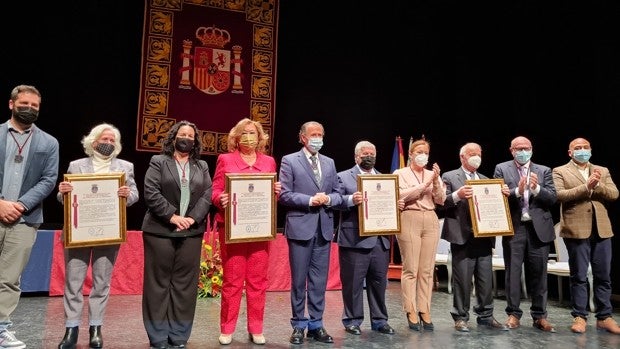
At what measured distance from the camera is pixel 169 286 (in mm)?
3287

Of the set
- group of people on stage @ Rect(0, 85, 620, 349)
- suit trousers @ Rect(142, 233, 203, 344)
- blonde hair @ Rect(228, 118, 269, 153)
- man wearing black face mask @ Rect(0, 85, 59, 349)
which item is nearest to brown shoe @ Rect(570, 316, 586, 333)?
group of people on stage @ Rect(0, 85, 620, 349)

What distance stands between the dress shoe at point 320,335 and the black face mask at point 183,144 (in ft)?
5.11

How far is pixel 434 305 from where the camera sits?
5570mm

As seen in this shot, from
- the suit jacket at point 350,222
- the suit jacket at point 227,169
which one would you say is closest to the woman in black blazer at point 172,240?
the suit jacket at point 227,169

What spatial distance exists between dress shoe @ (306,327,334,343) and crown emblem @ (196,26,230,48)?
16.4ft

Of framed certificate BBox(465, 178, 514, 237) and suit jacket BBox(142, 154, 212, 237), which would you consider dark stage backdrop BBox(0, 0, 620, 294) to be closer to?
framed certificate BBox(465, 178, 514, 237)

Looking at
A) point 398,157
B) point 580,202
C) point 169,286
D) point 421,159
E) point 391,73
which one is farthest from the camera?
point 391,73

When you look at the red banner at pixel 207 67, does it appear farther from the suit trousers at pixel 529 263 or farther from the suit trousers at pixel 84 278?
the suit trousers at pixel 529 263

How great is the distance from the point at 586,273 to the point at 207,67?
5449 mm

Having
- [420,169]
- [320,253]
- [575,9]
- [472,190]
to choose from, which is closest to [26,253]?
[320,253]

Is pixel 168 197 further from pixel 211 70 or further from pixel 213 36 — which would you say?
pixel 213 36

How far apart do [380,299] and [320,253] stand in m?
0.69

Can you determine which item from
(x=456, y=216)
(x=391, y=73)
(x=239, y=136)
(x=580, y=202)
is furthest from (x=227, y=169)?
(x=391, y=73)

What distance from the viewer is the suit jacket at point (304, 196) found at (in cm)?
359
